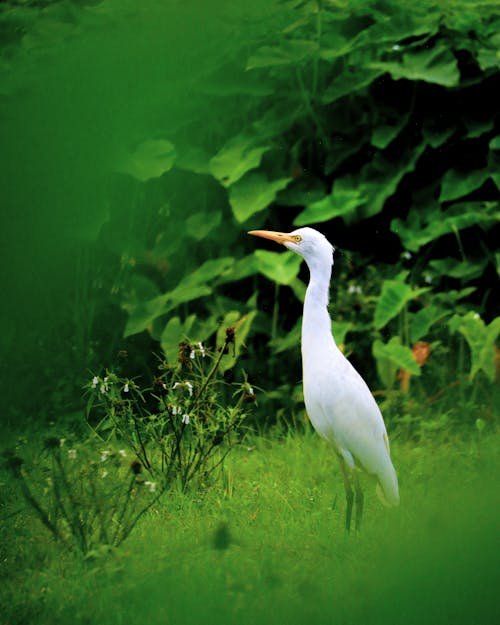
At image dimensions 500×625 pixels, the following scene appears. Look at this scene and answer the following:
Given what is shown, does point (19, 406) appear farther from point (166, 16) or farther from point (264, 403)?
point (166, 16)

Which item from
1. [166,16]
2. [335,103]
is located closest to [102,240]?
[335,103]

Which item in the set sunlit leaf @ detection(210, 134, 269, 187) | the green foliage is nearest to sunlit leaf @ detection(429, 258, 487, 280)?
the green foliage

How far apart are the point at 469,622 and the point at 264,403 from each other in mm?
1940

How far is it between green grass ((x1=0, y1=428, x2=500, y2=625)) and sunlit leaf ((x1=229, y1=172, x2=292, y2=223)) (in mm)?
1335

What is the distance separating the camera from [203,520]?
2.62m

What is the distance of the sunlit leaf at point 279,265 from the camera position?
3.68 m

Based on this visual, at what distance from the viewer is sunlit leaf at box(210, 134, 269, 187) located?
12.6 ft

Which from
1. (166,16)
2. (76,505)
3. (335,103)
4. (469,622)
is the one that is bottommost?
(469,622)

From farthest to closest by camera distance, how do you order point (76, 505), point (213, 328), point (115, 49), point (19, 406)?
point (213, 328) < point (19, 406) < point (76, 505) < point (115, 49)

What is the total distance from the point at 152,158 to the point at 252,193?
19.1 inches

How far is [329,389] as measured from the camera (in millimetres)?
2502

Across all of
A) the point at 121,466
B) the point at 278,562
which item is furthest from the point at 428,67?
the point at 278,562

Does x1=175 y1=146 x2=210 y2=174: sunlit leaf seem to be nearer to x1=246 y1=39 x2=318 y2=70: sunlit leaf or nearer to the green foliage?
the green foliage

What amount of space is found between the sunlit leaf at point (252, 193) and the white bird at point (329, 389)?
4.03ft
